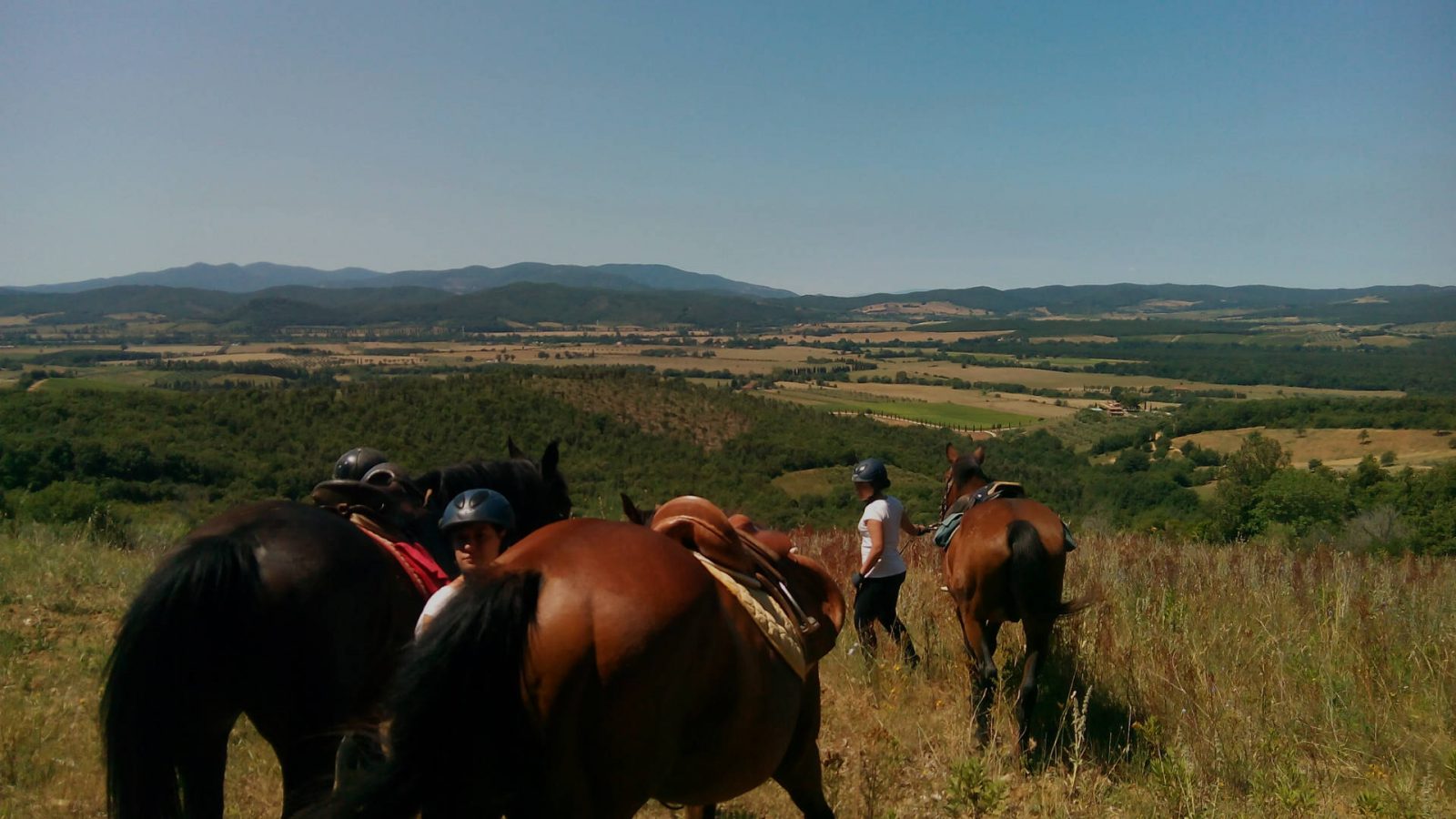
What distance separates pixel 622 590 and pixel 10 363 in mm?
107074

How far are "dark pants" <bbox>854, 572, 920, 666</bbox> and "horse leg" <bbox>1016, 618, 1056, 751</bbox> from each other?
1.05 m

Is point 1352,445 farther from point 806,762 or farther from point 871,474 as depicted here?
point 806,762

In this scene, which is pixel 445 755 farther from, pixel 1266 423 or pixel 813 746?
pixel 1266 423

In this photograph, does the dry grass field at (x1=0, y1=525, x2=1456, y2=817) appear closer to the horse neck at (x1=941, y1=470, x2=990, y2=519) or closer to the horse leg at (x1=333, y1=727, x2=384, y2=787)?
the horse neck at (x1=941, y1=470, x2=990, y2=519)

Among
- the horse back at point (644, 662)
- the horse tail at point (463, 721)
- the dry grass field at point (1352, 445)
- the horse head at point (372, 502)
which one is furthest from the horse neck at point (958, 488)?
the dry grass field at point (1352, 445)

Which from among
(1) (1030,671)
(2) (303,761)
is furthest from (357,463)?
(1) (1030,671)

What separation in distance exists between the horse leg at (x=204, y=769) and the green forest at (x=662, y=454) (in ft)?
32.8

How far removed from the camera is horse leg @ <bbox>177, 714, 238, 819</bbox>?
10.8 feet

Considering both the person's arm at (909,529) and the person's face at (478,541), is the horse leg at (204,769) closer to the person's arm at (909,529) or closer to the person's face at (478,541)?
the person's face at (478,541)

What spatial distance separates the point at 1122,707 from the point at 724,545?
428 centimetres

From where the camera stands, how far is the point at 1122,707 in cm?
601

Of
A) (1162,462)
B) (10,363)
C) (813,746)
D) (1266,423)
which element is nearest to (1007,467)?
(1162,462)

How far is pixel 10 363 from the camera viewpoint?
83.6 meters

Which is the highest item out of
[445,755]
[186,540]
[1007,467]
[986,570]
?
[186,540]
